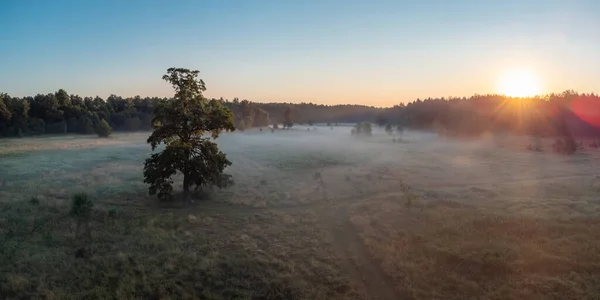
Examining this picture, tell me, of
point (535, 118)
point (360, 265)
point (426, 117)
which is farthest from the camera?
point (426, 117)

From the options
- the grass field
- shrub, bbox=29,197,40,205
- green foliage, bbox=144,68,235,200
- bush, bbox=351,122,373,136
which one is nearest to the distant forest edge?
bush, bbox=351,122,373,136

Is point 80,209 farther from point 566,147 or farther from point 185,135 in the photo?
point 566,147

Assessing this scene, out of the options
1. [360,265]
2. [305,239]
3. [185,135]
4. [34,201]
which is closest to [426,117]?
[185,135]

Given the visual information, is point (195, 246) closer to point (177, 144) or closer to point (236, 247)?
point (236, 247)

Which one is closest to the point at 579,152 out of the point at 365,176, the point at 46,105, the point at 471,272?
the point at 365,176

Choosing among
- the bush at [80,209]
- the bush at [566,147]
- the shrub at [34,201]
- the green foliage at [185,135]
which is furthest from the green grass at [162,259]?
the bush at [566,147]

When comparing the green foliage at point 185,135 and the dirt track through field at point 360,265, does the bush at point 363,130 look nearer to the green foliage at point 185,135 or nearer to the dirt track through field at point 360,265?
the green foliage at point 185,135
